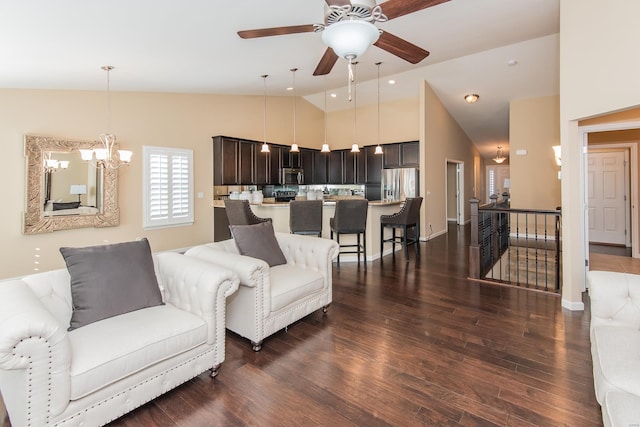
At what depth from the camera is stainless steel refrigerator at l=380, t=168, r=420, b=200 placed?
7.35 meters

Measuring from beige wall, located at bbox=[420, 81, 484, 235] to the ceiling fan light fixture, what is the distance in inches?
217

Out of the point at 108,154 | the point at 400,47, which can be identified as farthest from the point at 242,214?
the point at 400,47

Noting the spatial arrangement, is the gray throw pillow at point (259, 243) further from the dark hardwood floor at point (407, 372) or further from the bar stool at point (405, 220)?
the bar stool at point (405, 220)

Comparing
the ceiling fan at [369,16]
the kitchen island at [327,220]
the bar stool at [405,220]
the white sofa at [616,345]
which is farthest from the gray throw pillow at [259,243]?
the bar stool at [405,220]

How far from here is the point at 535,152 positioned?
24.1ft

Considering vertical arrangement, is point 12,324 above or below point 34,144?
below

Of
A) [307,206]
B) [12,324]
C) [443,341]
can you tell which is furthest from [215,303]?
[307,206]

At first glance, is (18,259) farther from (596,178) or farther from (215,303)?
(596,178)

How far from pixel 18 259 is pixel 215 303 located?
4076 millimetres

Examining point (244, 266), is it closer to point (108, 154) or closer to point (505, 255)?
point (108, 154)

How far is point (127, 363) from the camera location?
64.7 inches

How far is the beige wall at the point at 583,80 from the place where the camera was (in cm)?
267

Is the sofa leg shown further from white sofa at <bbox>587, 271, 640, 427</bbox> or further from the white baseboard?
the white baseboard

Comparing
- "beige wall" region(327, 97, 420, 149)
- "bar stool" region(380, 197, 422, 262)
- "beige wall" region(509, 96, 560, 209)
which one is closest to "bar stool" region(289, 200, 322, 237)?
"bar stool" region(380, 197, 422, 262)
